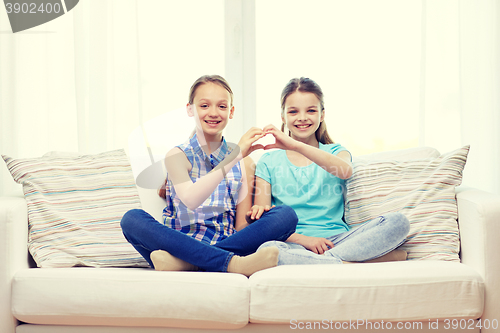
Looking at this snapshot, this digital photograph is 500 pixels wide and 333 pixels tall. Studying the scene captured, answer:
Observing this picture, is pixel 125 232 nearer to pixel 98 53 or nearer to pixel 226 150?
pixel 226 150

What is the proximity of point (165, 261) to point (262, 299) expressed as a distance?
322mm

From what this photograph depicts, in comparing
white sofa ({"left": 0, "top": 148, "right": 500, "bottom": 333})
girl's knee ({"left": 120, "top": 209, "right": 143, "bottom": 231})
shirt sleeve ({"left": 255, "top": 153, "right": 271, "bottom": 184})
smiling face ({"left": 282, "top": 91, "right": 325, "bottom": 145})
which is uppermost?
smiling face ({"left": 282, "top": 91, "right": 325, "bottom": 145})

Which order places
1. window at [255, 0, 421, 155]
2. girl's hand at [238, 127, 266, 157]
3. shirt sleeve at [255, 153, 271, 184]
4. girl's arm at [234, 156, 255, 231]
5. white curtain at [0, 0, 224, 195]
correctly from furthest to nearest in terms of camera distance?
window at [255, 0, 421, 155] < white curtain at [0, 0, 224, 195] < shirt sleeve at [255, 153, 271, 184] < girl's arm at [234, 156, 255, 231] < girl's hand at [238, 127, 266, 157]

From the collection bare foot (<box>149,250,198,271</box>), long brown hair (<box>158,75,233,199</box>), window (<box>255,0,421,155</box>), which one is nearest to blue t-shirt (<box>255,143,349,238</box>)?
long brown hair (<box>158,75,233,199</box>)

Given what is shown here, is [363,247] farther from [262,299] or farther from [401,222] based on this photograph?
[262,299]

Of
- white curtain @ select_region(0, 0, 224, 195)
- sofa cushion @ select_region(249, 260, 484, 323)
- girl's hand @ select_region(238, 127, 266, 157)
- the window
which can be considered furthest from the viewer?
the window

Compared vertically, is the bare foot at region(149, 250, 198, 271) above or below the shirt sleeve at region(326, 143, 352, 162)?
below

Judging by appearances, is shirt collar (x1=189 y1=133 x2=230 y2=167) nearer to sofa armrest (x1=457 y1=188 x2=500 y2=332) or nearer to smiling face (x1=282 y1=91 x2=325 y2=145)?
smiling face (x1=282 y1=91 x2=325 y2=145)

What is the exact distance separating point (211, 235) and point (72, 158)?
0.65m

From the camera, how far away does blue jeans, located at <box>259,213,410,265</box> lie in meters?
1.37

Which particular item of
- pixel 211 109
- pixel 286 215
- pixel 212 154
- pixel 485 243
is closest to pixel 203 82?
pixel 211 109

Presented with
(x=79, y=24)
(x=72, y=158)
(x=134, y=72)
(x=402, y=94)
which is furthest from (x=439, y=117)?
(x=79, y=24)

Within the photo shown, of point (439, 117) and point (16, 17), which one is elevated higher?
point (16, 17)

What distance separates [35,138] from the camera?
2379mm
